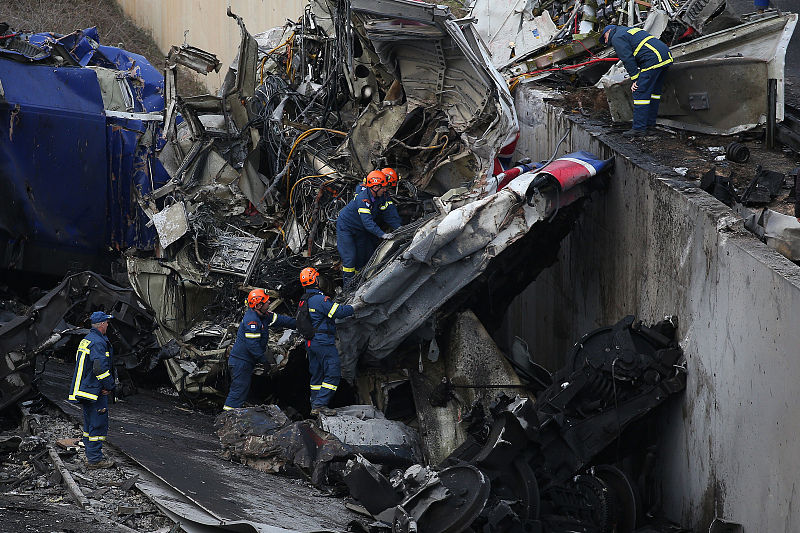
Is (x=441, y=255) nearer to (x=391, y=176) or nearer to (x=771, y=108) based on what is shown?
(x=391, y=176)

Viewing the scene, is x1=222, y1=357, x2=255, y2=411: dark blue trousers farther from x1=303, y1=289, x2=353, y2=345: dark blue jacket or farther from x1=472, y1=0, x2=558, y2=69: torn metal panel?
x1=472, y1=0, x2=558, y2=69: torn metal panel

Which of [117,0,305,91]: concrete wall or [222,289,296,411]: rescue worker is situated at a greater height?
[117,0,305,91]: concrete wall

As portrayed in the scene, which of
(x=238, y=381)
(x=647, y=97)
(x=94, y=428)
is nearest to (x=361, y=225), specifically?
(x=238, y=381)

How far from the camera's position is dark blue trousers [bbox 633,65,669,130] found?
27.6 feet

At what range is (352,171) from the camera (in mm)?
9586

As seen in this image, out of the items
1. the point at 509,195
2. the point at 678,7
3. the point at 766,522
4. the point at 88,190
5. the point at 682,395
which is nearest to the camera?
the point at 766,522

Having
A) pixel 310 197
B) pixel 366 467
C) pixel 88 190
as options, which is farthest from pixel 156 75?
pixel 366 467

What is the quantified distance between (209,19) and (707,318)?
14.6 metres

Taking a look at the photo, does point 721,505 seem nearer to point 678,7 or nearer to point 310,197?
point 310,197

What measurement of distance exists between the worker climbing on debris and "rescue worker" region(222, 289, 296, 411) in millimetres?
791

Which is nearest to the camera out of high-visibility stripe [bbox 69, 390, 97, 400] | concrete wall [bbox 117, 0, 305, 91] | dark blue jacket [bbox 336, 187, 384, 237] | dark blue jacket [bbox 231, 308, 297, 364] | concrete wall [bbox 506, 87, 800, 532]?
concrete wall [bbox 506, 87, 800, 532]

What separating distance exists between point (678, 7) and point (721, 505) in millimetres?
7560

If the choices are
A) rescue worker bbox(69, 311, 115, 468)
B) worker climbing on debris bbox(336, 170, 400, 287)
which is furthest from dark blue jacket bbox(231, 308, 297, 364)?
rescue worker bbox(69, 311, 115, 468)

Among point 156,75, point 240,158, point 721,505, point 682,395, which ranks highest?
point 156,75
